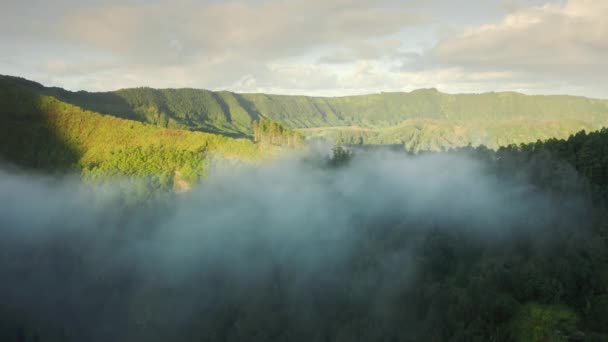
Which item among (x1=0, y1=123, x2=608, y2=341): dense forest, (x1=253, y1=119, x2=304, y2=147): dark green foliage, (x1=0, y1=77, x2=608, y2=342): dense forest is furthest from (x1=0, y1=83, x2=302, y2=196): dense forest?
(x1=253, y1=119, x2=304, y2=147): dark green foliage

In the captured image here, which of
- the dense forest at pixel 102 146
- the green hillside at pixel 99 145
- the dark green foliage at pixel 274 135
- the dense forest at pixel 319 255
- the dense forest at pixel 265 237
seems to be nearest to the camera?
the dense forest at pixel 319 255

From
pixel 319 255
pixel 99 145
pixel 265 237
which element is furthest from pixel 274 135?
pixel 319 255

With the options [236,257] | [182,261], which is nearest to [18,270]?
[182,261]

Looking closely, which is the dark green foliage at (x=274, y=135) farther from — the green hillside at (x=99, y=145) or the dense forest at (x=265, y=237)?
the green hillside at (x=99, y=145)

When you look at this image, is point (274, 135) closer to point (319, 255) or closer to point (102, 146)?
point (102, 146)

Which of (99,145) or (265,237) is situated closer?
(265,237)

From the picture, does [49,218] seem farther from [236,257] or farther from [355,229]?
[355,229]

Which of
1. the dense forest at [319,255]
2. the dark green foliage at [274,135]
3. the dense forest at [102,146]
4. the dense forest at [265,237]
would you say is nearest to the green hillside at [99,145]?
the dense forest at [102,146]

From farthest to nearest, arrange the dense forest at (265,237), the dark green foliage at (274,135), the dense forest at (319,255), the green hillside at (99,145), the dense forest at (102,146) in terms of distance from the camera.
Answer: the dark green foliage at (274,135) → the green hillside at (99,145) → the dense forest at (102,146) → the dense forest at (265,237) → the dense forest at (319,255)
